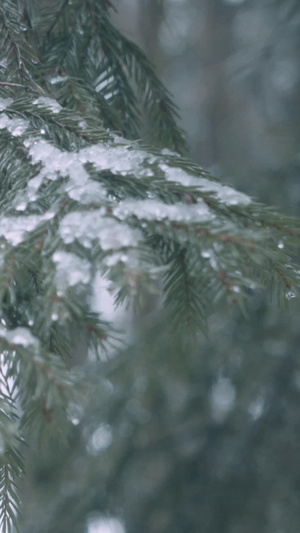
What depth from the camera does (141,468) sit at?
2238 mm

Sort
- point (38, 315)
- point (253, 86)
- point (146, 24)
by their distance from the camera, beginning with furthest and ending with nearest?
point (253, 86) < point (146, 24) < point (38, 315)

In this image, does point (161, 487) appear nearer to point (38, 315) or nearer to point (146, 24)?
point (38, 315)

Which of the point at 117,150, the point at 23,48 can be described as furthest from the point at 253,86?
the point at 117,150

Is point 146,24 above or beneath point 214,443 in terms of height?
above

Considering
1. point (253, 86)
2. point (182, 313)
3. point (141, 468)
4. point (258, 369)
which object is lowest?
point (141, 468)

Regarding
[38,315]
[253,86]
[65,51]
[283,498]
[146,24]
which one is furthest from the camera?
[253,86]

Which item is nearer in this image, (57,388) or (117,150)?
(57,388)

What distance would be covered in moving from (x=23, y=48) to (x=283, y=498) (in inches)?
71.4

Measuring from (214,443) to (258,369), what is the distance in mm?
378

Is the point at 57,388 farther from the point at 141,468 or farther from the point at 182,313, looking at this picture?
the point at 141,468

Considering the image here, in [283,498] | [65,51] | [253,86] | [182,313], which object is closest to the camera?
[182,313]

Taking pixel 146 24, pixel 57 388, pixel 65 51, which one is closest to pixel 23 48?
→ pixel 65 51

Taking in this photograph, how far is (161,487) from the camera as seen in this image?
2191 millimetres

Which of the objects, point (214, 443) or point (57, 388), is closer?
point (57, 388)
